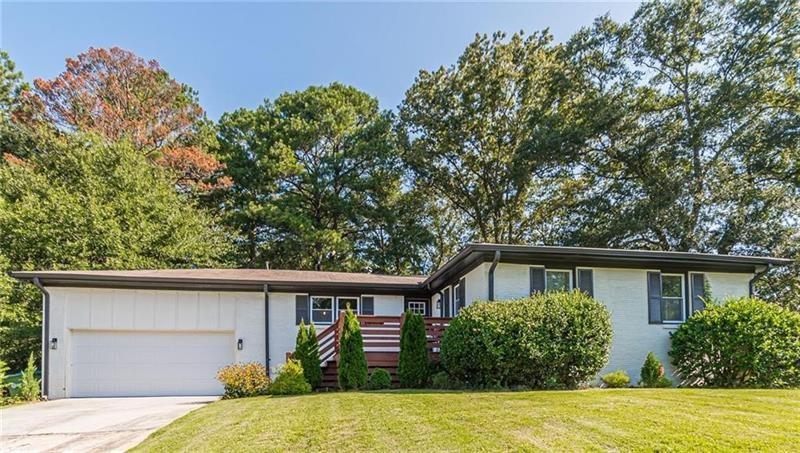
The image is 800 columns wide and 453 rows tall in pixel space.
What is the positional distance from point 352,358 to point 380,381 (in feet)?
2.52

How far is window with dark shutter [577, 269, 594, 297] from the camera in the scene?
37.8 feet

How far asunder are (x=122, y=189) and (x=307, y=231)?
26.0ft

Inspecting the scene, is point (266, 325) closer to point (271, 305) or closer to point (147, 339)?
point (271, 305)

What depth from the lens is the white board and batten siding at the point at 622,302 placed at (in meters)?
11.1

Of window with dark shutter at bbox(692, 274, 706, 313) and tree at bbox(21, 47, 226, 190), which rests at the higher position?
tree at bbox(21, 47, 226, 190)

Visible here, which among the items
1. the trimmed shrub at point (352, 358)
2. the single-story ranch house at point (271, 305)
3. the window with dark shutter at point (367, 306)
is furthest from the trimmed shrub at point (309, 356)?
the window with dark shutter at point (367, 306)

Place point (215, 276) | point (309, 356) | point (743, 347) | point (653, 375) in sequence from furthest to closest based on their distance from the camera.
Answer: point (215, 276)
point (309, 356)
point (653, 375)
point (743, 347)

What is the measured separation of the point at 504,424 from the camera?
5.84 m

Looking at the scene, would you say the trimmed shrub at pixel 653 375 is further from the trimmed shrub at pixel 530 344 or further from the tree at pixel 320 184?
the tree at pixel 320 184

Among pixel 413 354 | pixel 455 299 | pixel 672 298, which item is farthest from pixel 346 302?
pixel 672 298

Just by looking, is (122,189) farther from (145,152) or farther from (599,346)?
(599,346)

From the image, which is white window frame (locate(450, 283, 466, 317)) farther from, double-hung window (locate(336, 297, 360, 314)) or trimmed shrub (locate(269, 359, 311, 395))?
trimmed shrub (locate(269, 359, 311, 395))

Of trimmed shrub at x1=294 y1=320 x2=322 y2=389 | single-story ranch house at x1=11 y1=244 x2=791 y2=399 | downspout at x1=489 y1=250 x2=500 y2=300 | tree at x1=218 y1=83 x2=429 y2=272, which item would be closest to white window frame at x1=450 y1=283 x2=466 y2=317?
single-story ranch house at x1=11 y1=244 x2=791 y2=399

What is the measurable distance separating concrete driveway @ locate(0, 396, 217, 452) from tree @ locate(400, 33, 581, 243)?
17.5m
